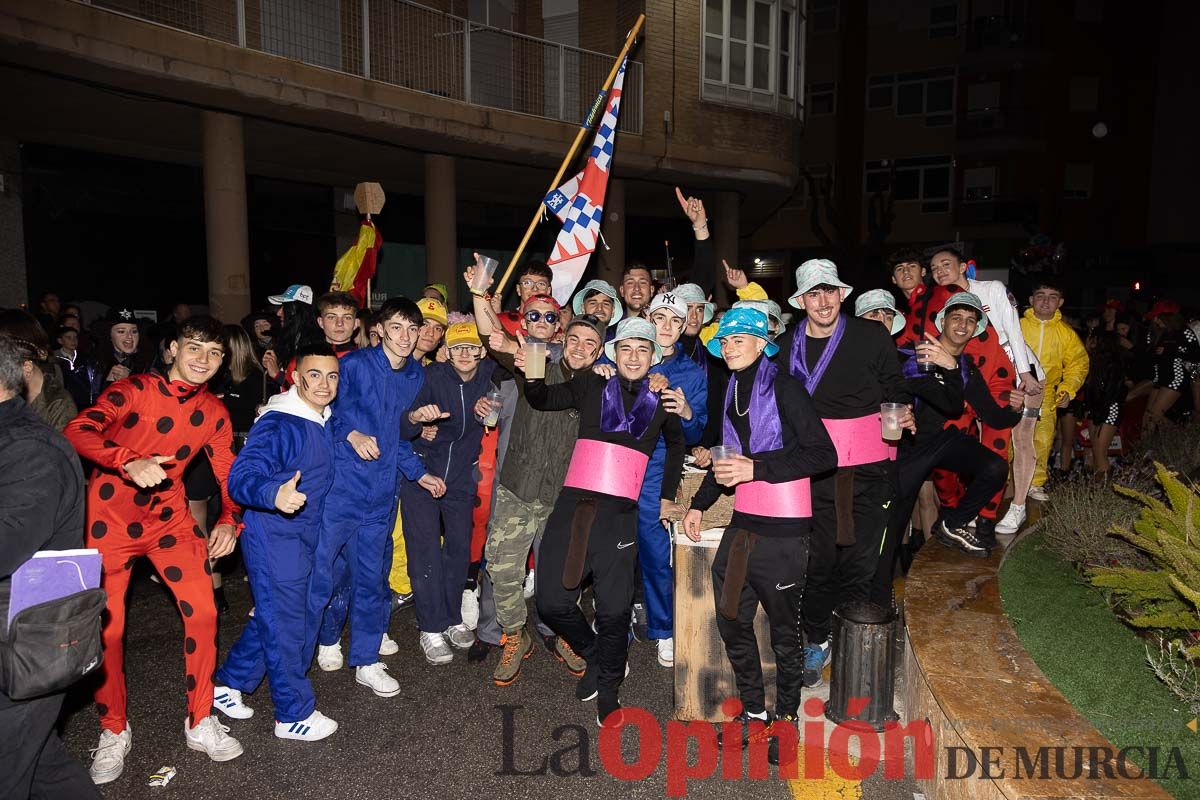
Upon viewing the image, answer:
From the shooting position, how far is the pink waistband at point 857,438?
176 inches

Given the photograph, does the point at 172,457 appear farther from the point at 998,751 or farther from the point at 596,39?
the point at 596,39

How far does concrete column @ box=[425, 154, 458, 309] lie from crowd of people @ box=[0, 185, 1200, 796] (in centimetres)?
841

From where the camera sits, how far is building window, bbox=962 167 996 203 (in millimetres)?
33688

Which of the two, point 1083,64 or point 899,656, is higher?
point 1083,64

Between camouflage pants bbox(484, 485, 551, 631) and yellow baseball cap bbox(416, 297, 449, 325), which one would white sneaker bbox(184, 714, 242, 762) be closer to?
camouflage pants bbox(484, 485, 551, 631)

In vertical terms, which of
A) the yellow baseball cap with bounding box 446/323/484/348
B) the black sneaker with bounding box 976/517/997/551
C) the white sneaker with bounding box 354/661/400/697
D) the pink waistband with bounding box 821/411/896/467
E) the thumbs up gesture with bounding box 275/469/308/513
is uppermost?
the yellow baseball cap with bounding box 446/323/484/348

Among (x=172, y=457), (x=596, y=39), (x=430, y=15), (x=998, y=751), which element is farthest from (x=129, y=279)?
(x=998, y=751)

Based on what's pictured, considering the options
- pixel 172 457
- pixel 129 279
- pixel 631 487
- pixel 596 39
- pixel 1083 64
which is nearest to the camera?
pixel 172 457

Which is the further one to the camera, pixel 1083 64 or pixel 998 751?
pixel 1083 64

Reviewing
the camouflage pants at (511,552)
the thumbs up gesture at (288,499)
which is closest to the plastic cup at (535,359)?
the camouflage pants at (511,552)

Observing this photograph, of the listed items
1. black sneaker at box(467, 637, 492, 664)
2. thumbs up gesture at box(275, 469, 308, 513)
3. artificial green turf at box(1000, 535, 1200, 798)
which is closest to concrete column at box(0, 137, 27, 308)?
black sneaker at box(467, 637, 492, 664)

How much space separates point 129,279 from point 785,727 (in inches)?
560

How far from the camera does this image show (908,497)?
5.31m

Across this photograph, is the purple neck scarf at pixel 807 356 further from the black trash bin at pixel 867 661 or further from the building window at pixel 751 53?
the building window at pixel 751 53
